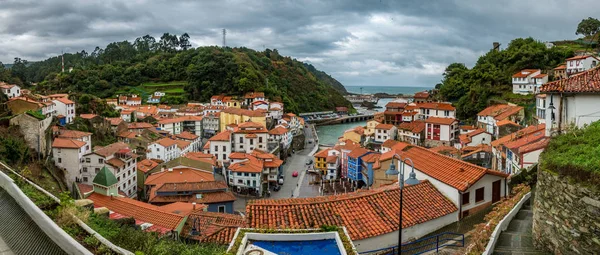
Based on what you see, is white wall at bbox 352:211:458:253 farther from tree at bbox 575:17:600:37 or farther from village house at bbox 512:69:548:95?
tree at bbox 575:17:600:37

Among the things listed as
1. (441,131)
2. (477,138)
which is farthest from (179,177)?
(441,131)

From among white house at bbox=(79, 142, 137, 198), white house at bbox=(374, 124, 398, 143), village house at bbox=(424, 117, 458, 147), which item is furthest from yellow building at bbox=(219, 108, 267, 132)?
white house at bbox=(79, 142, 137, 198)

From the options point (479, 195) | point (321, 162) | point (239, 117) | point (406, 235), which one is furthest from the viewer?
point (239, 117)

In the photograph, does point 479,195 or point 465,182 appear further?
point 479,195

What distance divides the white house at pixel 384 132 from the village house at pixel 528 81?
15998 millimetres

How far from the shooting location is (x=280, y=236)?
679cm

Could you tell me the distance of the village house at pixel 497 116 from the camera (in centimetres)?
4306

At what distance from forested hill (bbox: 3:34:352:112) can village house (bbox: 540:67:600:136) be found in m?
77.7

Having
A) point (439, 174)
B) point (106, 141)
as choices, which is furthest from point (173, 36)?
point (439, 174)

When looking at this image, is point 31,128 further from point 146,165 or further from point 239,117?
point 239,117

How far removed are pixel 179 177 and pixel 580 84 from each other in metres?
25.6

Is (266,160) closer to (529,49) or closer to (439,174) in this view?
(439,174)

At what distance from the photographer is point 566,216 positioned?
6824mm

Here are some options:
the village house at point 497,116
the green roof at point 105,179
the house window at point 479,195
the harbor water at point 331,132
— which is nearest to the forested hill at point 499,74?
the village house at point 497,116
